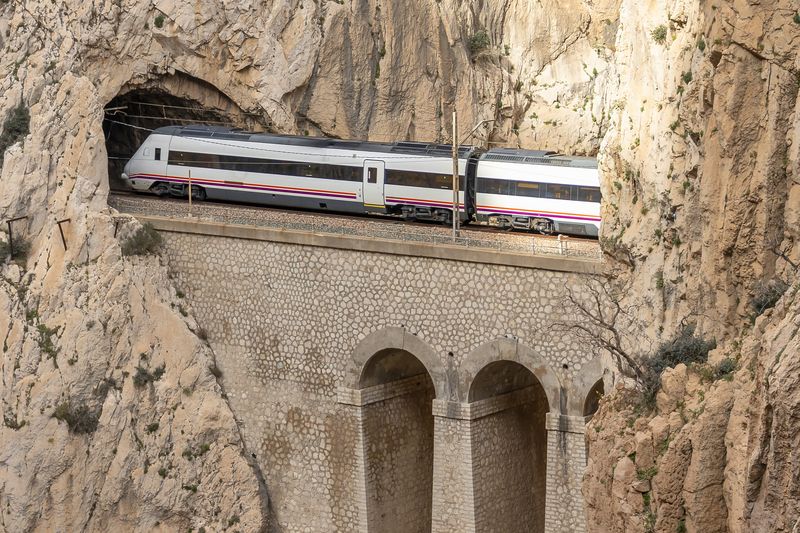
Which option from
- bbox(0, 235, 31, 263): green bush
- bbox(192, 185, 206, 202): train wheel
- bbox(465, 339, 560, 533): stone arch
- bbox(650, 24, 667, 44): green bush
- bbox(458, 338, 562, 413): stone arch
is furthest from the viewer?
bbox(192, 185, 206, 202): train wheel

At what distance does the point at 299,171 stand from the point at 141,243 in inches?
208

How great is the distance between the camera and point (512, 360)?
3884 cm

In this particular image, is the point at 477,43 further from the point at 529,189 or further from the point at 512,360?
the point at 512,360

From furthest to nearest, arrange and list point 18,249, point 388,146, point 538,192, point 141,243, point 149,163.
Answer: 1. point 149,163
2. point 18,249
3. point 388,146
4. point 141,243
5. point 538,192

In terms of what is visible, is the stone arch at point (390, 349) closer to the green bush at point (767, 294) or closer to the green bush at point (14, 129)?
the green bush at point (14, 129)

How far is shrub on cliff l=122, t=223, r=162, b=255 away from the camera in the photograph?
147 feet

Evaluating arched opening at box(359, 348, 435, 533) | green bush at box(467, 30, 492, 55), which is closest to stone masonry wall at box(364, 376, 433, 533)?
arched opening at box(359, 348, 435, 533)

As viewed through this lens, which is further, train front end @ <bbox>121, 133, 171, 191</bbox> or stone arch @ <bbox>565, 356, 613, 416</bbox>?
train front end @ <bbox>121, 133, 171, 191</bbox>

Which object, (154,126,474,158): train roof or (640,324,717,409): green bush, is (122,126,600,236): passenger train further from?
(640,324,717,409): green bush

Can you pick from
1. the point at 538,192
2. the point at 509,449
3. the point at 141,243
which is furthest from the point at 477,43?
the point at 509,449

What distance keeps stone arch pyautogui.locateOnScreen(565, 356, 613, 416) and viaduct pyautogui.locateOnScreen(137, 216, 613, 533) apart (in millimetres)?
41

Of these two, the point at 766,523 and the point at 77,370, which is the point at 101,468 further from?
the point at 766,523

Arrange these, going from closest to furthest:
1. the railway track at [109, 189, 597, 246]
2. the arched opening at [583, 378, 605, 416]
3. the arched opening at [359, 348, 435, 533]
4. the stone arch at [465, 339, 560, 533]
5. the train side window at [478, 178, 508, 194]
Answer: the arched opening at [583, 378, 605, 416]
the stone arch at [465, 339, 560, 533]
the arched opening at [359, 348, 435, 533]
the railway track at [109, 189, 597, 246]
the train side window at [478, 178, 508, 194]

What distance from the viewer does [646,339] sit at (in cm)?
2864
